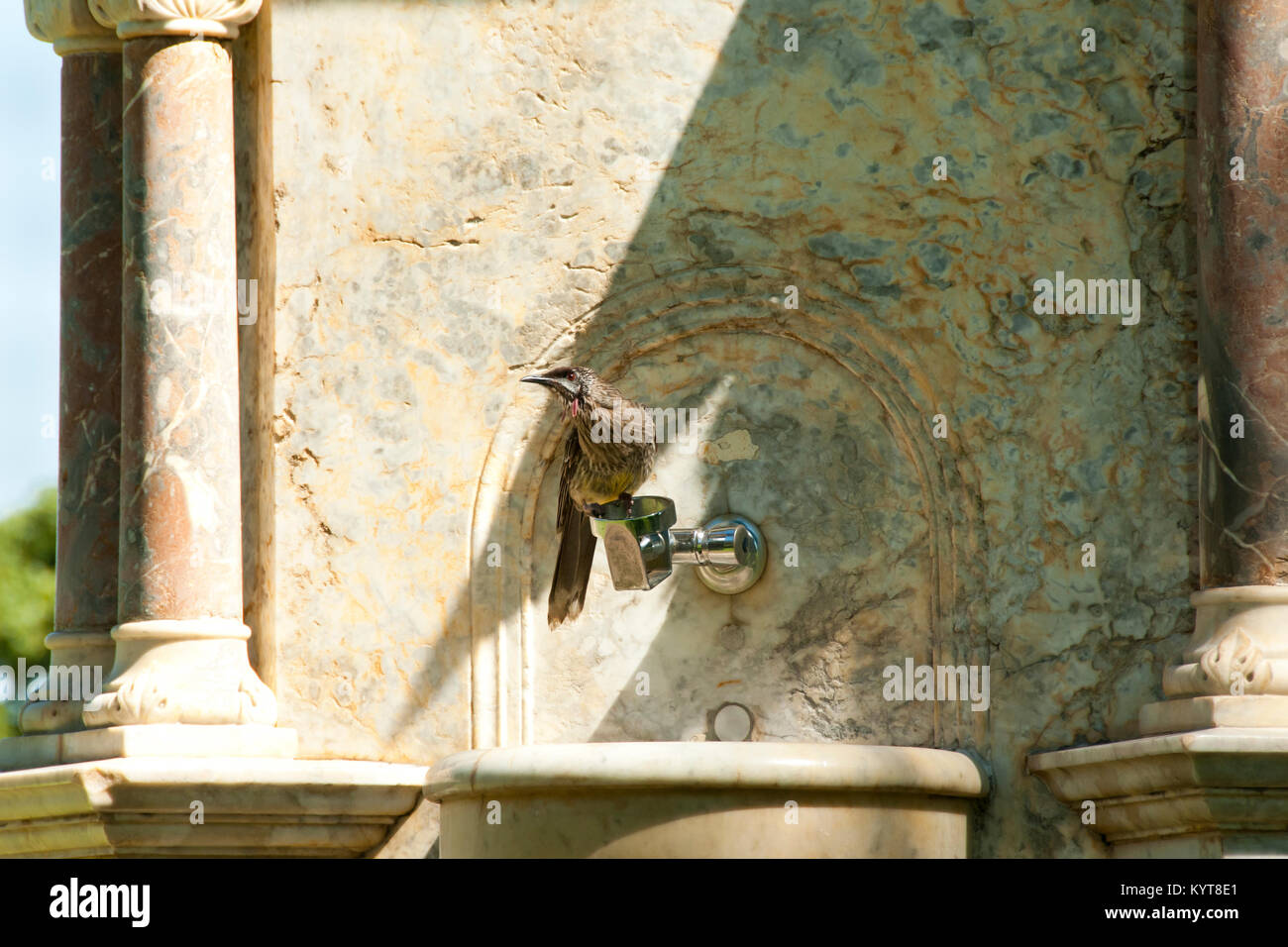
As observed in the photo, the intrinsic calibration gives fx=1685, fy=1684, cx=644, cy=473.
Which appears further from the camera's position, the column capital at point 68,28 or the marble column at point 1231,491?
the column capital at point 68,28

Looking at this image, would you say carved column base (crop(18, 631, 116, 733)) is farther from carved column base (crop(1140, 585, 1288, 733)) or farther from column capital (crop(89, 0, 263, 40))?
carved column base (crop(1140, 585, 1288, 733))

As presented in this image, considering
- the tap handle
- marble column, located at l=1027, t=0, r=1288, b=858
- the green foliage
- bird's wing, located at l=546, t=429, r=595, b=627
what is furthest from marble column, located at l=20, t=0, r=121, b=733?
the green foliage

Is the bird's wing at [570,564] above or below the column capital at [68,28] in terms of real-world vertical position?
below

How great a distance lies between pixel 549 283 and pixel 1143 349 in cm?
176

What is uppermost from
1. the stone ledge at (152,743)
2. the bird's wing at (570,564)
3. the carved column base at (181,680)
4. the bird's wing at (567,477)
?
the bird's wing at (567,477)

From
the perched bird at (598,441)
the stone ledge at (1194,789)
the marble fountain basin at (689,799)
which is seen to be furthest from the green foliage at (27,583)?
the stone ledge at (1194,789)

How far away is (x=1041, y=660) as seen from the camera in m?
4.77

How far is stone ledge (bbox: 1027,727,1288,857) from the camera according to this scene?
13.4 ft

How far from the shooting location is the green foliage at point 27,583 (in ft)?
53.6

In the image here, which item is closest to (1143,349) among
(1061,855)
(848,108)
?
(848,108)

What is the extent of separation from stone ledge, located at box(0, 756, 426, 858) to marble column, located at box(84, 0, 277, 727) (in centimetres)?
25

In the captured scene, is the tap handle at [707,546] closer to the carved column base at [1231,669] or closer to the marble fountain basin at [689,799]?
the marble fountain basin at [689,799]

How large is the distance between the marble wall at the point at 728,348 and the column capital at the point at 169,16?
0.66 feet

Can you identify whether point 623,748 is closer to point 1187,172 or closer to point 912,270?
point 912,270
